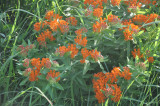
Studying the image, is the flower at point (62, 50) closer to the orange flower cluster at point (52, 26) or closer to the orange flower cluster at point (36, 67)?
the orange flower cluster at point (36, 67)

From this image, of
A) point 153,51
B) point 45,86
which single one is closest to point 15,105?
point 45,86

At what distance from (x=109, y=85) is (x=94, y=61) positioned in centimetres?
24

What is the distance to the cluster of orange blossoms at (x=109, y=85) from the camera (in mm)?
2121

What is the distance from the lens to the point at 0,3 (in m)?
3.79

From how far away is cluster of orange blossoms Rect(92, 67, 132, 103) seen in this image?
2121 mm

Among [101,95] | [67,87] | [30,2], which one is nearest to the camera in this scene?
[101,95]

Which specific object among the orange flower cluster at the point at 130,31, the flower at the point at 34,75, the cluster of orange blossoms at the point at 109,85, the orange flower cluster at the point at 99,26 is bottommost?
the cluster of orange blossoms at the point at 109,85

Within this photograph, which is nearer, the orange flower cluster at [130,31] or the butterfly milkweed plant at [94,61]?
the butterfly milkweed plant at [94,61]

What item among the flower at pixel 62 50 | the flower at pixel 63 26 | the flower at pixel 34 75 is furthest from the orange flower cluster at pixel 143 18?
the flower at pixel 34 75

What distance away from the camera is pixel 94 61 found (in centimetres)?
227

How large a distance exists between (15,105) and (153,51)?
4.68ft

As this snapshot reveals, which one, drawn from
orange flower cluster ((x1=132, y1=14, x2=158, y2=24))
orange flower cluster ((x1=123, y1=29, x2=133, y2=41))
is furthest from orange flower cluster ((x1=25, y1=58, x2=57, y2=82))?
orange flower cluster ((x1=132, y1=14, x2=158, y2=24))

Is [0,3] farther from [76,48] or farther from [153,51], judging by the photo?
[153,51]

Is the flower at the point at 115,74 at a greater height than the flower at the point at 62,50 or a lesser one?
lesser
